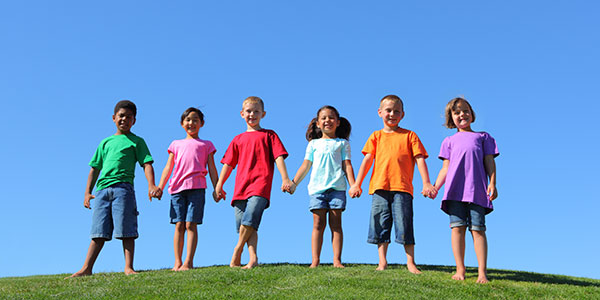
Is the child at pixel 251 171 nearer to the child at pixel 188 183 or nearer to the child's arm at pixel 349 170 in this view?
the child at pixel 188 183

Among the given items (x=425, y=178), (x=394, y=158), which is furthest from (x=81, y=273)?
(x=425, y=178)

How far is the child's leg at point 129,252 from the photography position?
35.8 feet

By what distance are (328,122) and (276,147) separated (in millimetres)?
1107

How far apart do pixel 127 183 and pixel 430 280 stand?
231 inches

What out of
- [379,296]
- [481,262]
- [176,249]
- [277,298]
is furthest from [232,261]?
[481,262]

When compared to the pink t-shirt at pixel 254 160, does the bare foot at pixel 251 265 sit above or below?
below

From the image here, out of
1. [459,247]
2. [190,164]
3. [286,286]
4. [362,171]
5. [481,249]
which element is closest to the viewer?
[286,286]

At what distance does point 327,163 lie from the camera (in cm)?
1083

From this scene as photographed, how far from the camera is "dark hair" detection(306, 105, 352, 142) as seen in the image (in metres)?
11.3

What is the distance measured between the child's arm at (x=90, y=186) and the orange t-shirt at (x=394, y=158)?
542 cm

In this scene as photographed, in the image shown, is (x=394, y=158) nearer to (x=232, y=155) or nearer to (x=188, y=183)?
(x=232, y=155)

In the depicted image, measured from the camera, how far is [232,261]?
36.0ft

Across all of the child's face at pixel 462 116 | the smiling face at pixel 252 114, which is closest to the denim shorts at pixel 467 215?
the child's face at pixel 462 116

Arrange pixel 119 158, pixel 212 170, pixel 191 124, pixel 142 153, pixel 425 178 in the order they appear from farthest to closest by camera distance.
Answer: pixel 191 124, pixel 212 170, pixel 142 153, pixel 119 158, pixel 425 178
